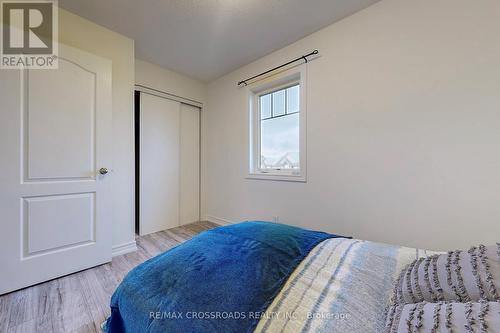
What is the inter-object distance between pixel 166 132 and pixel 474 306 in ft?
10.8

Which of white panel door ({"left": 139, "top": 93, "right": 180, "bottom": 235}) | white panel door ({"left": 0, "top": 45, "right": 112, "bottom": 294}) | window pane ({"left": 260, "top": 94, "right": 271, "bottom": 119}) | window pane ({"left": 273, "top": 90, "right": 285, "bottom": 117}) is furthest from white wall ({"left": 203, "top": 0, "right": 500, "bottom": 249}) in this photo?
white panel door ({"left": 0, "top": 45, "right": 112, "bottom": 294})

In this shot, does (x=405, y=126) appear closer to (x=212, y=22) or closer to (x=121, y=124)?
(x=212, y=22)

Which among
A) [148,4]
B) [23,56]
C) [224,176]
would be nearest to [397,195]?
[224,176]

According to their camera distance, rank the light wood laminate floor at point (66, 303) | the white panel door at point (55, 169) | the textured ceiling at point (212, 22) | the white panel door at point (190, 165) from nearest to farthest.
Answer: the light wood laminate floor at point (66, 303)
the white panel door at point (55, 169)
the textured ceiling at point (212, 22)
the white panel door at point (190, 165)

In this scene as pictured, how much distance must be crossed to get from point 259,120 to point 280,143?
0.50 m

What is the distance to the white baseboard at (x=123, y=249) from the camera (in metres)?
2.22

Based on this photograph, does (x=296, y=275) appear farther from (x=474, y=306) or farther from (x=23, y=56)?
(x=23, y=56)

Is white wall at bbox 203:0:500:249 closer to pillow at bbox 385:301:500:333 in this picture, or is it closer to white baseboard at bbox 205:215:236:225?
white baseboard at bbox 205:215:236:225

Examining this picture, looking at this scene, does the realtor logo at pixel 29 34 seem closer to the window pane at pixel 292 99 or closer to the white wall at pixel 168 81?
the white wall at pixel 168 81

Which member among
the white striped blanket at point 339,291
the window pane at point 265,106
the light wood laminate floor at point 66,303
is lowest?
the light wood laminate floor at point 66,303

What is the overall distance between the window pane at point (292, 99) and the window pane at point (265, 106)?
0.31 meters

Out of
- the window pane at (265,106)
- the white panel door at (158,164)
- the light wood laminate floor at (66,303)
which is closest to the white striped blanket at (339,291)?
the light wood laminate floor at (66,303)

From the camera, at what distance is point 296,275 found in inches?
31.8

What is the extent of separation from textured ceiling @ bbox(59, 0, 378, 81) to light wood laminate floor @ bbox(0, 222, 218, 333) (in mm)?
2471
